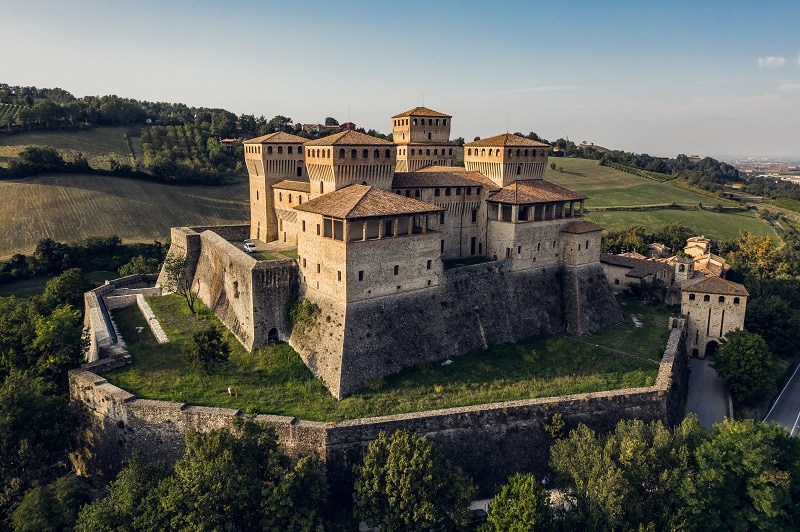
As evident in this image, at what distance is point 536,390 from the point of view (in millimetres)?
26391

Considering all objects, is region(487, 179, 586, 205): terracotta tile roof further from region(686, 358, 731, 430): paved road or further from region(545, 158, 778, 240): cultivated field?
region(545, 158, 778, 240): cultivated field

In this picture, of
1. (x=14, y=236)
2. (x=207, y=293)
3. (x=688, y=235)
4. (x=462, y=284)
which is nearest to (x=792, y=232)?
(x=688, y=235)

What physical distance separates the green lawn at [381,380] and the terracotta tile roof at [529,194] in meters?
9.29

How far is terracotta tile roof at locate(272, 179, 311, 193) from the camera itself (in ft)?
116

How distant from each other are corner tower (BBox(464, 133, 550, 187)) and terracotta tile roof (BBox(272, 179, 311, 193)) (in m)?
12.4

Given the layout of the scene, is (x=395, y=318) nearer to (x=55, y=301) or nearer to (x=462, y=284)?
(x=462, y=284)

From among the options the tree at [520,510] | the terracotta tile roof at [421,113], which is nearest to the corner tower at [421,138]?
the terracotta tile roof at [421,113]

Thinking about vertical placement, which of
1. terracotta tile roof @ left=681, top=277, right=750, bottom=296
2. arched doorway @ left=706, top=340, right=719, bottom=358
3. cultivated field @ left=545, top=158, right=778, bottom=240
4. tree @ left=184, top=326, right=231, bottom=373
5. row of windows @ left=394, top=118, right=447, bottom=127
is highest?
row of windows @ left=394, top=118, right=447, bottom=127

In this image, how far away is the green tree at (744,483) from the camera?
66.9ft

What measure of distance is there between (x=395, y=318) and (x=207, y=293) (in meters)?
15.7

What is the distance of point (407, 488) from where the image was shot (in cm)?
1980

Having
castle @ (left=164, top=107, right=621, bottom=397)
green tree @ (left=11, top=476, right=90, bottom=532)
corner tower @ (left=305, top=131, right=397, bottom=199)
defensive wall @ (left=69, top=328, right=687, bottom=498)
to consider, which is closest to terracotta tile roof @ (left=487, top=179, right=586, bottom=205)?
castle @ (left=164, top=107, right=621, bottom=397)

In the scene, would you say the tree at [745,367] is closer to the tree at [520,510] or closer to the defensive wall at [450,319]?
the defensive wall at [450,319]

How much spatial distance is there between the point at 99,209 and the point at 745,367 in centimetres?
6672
